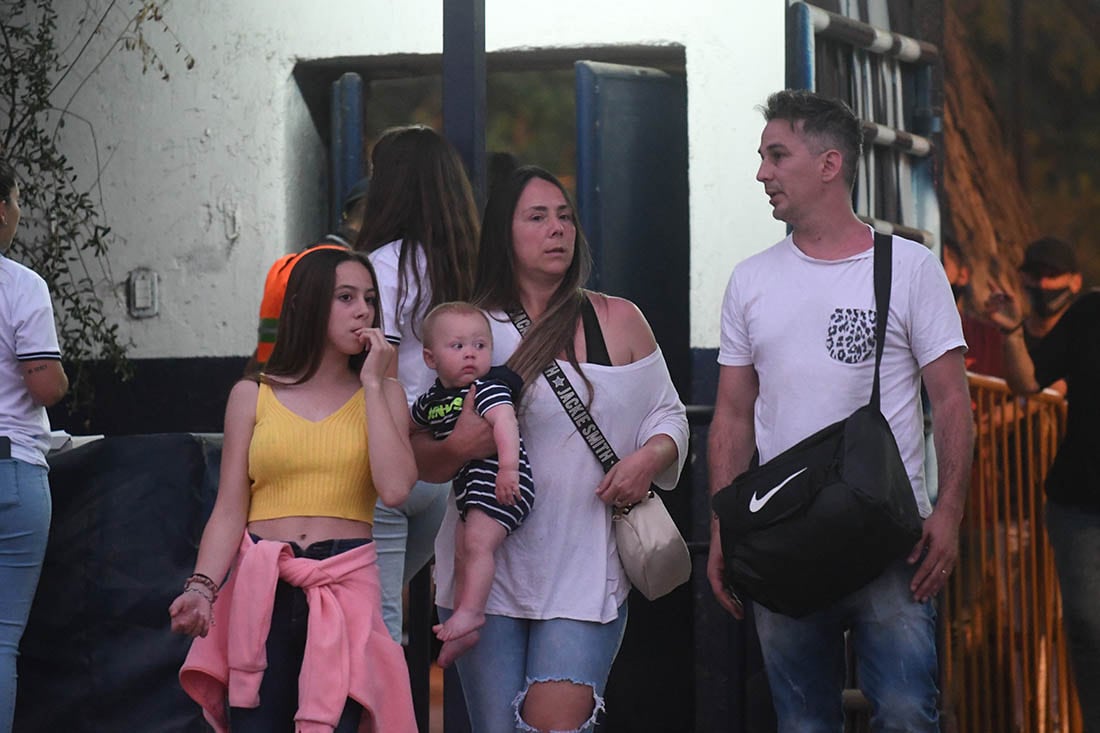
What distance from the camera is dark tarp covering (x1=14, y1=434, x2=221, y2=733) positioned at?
533cm

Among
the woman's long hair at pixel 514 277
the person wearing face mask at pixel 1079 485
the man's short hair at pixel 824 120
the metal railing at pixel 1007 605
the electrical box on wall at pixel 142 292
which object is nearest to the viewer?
the woman's long hair at pixel 514 277

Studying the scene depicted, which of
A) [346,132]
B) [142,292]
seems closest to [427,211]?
[346,132]

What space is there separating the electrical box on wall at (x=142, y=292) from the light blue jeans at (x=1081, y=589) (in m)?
4.30

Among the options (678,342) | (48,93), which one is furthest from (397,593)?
(48,93)

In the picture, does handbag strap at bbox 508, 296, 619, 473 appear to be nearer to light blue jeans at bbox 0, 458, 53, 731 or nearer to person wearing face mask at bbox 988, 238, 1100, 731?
light blue jeans at bbox 0, 458, 53, 731

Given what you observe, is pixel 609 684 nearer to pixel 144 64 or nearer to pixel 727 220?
pixel 727 220

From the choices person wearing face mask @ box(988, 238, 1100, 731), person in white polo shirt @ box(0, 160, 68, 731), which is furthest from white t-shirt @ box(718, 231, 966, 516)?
person in white polo shirt @ box(0, 160, 68, 731)

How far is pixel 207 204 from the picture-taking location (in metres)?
7.75

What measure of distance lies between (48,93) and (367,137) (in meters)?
1.49

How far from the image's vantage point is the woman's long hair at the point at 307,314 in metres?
3.82

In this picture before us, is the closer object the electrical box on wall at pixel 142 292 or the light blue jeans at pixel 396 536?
the light blue jeans at pixel 396 536

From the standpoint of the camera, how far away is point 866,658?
3926mm

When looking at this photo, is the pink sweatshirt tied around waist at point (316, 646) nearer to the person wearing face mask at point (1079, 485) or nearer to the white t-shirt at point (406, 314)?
the white t-shirt at point (406, 314)

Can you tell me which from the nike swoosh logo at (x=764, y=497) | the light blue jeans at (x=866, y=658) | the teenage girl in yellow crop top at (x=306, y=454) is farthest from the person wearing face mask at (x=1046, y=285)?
the teenage girl in yellow crop top at (x=306, y=454)
